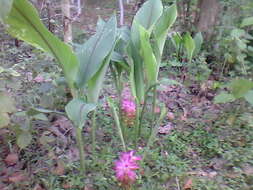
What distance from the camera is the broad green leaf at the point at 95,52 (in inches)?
57.4

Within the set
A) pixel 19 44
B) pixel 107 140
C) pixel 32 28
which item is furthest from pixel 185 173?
pixel 19 44

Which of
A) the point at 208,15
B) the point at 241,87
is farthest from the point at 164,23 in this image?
the point at 208,15

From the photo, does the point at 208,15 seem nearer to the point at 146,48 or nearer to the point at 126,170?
the point at 146,48

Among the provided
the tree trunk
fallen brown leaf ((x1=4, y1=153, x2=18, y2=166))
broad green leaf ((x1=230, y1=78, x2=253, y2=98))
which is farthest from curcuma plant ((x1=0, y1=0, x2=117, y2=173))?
the tree trunk

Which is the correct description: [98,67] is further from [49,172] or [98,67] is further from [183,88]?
[183,88]

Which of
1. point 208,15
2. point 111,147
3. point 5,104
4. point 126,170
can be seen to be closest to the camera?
point 126,170

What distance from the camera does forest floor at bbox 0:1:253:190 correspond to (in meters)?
1.59

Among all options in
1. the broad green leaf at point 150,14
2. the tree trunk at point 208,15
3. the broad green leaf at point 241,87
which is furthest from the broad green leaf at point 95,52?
the tree trunk at point 208,15

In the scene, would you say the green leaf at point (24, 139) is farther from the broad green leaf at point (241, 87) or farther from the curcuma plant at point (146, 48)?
the broad green leaf at point (241, 87)

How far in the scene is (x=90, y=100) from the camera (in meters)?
1.56

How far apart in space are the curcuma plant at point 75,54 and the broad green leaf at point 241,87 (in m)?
0.87

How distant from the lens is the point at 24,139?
5.12 feet

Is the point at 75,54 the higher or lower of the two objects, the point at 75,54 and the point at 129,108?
the higher

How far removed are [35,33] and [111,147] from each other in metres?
0.83
